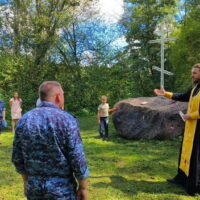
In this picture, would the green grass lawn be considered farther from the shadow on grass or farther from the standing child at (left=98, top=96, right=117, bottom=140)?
the standing child at (left=98, top=96, right=117, bottom=140)

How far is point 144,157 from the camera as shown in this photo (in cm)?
753

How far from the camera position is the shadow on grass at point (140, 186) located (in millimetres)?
5082

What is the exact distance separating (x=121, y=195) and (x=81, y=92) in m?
17.9

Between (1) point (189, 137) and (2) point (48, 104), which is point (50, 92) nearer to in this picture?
(2) point (48, 104)

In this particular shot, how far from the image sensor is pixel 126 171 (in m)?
6.32

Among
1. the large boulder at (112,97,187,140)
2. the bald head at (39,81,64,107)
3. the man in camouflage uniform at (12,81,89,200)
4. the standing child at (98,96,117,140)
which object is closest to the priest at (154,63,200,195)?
the man in camouflage uniform at (12,81,89,200)

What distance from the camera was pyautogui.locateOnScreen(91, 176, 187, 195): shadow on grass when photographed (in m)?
5.08

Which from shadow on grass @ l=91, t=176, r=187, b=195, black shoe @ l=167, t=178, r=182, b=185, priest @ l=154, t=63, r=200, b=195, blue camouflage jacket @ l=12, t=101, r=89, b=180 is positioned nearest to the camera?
blue camouflage jacket @ l=12, t=101, r=89, b=180

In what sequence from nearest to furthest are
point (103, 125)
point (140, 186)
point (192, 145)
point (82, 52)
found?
point (192, 145)
point (140, 186)
point (103, 125)
point (82, 52)

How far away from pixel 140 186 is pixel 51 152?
342 cm

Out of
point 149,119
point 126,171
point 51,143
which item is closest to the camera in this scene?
point 51,143

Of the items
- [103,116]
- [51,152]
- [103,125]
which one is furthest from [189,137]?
[103,125]

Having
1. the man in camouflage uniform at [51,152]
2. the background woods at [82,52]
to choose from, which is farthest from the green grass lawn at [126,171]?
the background woods at [82,52]

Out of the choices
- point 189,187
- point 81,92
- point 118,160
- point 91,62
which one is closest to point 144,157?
point 118,160
